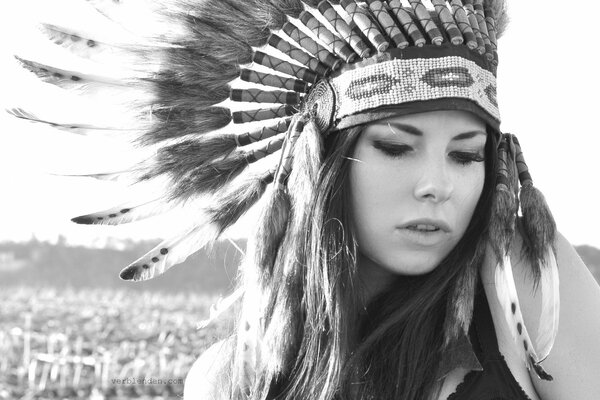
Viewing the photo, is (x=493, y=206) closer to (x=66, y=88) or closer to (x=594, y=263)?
(x=66, y=88)

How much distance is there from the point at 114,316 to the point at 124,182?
9175 mm

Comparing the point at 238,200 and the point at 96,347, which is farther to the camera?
the point at 96,347

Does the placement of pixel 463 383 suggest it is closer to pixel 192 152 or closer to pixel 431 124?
pixel 431 124

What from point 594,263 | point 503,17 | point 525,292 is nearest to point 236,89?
point 503,17

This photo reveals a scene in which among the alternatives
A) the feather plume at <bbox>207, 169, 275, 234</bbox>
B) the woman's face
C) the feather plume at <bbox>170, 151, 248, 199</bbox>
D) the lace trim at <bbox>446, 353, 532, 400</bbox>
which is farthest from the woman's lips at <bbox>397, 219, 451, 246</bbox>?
the feather plume at <bbox>170, 151, 248, 199</bbox>

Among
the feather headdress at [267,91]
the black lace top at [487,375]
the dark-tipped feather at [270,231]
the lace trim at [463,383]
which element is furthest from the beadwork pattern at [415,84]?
the lace trim at [463,383]

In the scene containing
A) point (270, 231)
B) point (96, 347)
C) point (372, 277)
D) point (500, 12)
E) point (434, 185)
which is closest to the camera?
point (434, 185)

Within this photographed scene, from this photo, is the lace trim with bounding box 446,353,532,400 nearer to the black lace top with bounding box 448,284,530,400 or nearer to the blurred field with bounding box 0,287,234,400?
the black lace top with bounding box 448,284,530,400

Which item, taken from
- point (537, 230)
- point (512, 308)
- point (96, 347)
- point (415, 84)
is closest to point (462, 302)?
point (512, 308)

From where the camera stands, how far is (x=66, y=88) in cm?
327

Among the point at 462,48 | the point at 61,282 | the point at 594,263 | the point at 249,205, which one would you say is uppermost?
the point at 462,48

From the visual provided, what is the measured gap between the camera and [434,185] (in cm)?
262

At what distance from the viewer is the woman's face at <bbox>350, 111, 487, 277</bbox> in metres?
2.66

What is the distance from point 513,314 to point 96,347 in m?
8.01
